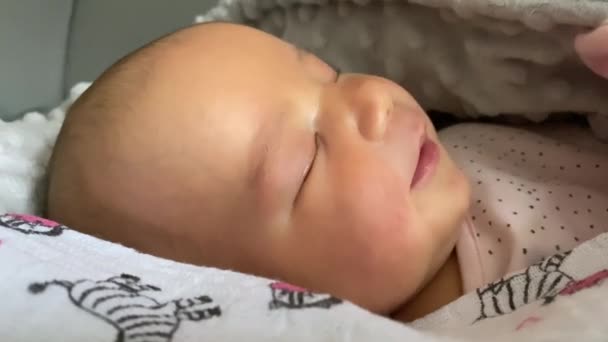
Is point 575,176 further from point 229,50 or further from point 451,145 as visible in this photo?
point 229,50

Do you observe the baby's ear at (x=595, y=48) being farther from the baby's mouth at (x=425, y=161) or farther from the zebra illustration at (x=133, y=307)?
the zebra illustration at (x=133, y=307)

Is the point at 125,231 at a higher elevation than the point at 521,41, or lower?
lower

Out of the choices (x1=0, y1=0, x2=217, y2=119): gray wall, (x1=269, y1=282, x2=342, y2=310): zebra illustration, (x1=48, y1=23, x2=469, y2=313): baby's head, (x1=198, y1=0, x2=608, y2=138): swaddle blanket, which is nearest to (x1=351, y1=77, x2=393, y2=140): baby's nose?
(x1=48, y1=23, x2=469, y2=313): baby's head

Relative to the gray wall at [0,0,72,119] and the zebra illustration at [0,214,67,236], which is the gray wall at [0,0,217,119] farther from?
the zebra illustration at [0,214,67,236]

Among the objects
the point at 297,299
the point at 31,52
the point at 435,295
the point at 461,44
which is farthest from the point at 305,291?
the point at 31,52

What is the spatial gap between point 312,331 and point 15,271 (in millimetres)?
213

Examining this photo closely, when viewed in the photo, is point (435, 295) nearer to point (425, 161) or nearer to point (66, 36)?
point (425, 161)

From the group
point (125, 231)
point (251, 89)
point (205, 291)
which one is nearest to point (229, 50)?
point (251, 89)

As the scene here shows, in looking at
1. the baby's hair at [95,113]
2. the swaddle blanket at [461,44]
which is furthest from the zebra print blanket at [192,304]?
the swaddle blanket at [461,44]

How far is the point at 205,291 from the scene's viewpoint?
21.7 inches

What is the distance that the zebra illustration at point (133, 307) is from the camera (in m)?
0.49

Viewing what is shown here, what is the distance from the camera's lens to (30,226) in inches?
Result: 25.9

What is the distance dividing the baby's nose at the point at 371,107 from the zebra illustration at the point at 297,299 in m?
0.24

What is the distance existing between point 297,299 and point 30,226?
0.25 metres
